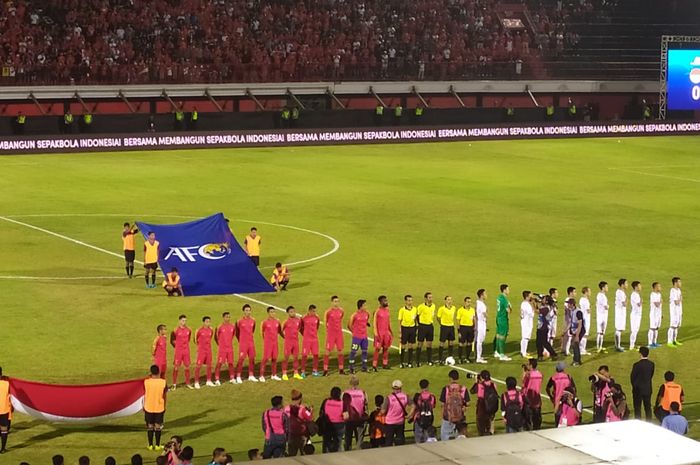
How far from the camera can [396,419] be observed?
1873cm

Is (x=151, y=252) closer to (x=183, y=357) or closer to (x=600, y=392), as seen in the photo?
(x=183, y=357)

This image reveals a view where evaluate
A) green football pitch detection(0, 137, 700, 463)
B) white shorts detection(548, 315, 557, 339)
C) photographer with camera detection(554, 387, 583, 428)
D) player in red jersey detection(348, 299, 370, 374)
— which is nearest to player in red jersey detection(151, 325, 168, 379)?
green football pitch detection(0, 137, 700, 463)

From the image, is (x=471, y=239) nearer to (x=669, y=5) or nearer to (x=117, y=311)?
(x=117, y=311)

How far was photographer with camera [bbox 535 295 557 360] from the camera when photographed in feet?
82.8

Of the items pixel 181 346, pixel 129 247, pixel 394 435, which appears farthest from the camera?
pixel 129 247

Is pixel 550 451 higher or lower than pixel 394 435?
higher

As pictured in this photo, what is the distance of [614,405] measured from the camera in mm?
19078

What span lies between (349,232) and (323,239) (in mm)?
1410

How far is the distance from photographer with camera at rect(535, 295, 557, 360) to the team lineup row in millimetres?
19

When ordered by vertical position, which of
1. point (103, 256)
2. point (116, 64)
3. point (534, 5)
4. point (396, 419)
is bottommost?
point (396, 419)

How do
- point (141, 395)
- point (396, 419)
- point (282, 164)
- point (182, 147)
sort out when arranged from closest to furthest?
1. point (396, 419)
2. point (141, 395)
3. point (282, 164)
4. point (182, 147)

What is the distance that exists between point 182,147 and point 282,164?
20.0 ft

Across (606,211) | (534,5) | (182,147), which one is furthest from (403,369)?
(534,5)

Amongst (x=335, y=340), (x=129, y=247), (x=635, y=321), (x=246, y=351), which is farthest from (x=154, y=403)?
(x=129, y=247)
